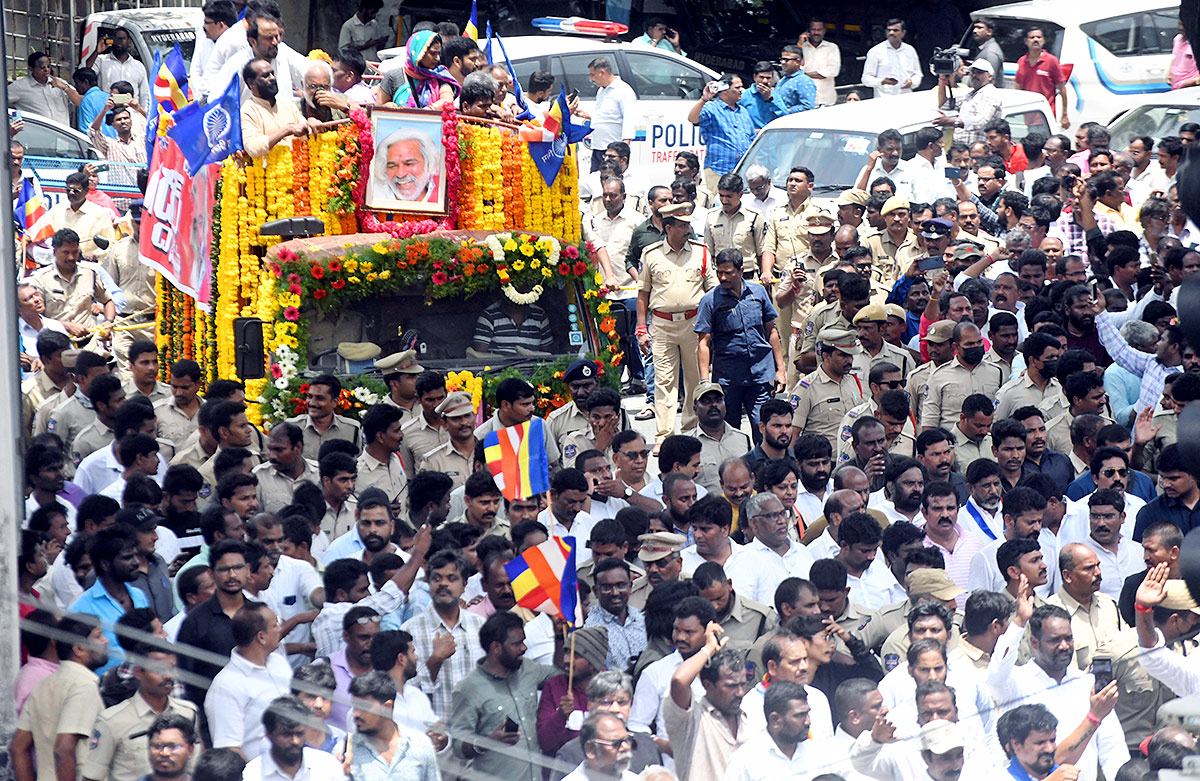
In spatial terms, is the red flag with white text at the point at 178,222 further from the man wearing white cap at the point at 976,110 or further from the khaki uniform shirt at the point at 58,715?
the man wearing white cap at the point at 976,110

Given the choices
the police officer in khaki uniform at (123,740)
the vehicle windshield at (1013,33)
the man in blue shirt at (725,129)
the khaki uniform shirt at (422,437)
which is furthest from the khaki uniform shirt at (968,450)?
the vehicle windshield at (1013,33)

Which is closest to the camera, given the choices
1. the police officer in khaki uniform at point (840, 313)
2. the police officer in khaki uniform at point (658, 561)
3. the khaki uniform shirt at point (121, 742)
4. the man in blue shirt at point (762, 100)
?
the khaki uniform shirt at point (121, 742)

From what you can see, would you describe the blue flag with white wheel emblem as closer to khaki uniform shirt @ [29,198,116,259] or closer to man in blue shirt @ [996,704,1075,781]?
khaki uniform shirt @ [29,198,116,259]

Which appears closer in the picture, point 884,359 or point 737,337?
point 884,359

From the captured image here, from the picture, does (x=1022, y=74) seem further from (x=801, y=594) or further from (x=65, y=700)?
(x=65, y=700)

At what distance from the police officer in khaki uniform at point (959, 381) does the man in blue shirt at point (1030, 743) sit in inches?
162

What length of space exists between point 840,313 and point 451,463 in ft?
9.86

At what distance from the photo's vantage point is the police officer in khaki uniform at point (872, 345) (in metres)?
11.4

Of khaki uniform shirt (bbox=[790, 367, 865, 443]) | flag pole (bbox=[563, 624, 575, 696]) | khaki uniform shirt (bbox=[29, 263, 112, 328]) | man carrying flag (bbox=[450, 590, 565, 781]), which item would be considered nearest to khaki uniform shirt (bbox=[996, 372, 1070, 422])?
khaki uniform shirt (bbox=[790, 367, 865, 443])

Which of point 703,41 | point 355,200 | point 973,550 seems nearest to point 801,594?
point 973,550

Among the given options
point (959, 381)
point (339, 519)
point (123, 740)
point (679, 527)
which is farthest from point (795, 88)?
point (123, 740)

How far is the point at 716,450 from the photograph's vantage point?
1054 cm

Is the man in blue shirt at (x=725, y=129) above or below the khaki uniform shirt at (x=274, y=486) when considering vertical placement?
above

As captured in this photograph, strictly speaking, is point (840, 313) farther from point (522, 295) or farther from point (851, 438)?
point (522, 295)
